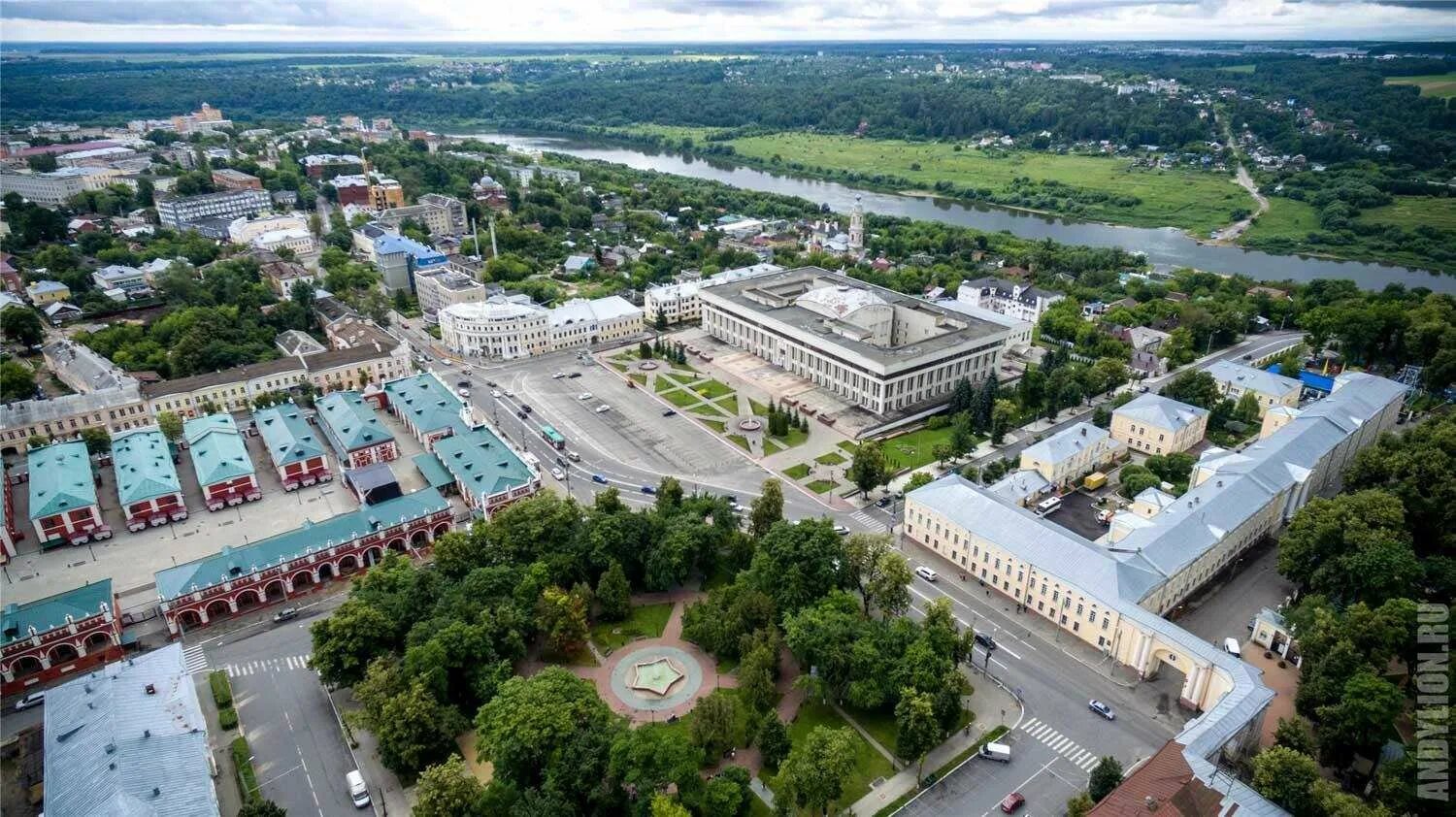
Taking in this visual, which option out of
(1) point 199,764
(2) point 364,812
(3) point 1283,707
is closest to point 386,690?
(2) point 364,812

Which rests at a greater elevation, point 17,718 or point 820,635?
point 820,635

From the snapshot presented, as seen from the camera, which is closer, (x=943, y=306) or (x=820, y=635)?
(x=820, y=635)

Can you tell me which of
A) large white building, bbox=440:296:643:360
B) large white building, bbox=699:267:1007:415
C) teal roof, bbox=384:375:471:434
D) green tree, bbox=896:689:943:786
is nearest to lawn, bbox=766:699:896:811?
green tree, bbox=896:689:943:786

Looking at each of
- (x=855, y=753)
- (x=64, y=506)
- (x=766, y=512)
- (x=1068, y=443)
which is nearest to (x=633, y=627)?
(x=766, y=512)

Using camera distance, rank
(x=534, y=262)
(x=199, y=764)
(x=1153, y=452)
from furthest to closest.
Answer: (x=534, y=262) < (x=1153, y=452) < (x=199, y=764)

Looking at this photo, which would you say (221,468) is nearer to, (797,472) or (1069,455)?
(797,472)

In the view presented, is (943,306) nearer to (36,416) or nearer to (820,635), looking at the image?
(820,635)

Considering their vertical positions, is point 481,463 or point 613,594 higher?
point 481,463

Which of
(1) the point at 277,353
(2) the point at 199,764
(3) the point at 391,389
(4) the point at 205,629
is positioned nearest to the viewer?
(2) the point at 199,764
